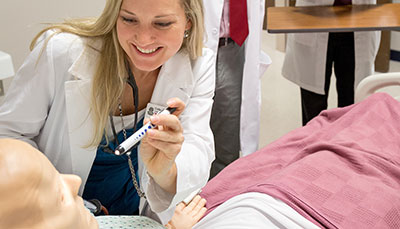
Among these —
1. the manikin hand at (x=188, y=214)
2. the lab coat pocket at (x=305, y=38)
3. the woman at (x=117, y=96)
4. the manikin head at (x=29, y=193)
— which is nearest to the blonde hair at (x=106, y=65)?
the woman at (x=117, y=96)

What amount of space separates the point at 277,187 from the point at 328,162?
289mm

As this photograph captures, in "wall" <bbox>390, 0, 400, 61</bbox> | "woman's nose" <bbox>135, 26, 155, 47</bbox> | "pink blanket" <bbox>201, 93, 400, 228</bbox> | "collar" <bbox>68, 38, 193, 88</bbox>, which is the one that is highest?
"woman's nose" <bbox>135, 26, 155, 47</bbox>

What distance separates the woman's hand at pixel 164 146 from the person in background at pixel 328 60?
2010 millimetres

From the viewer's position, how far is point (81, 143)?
64.0 inches

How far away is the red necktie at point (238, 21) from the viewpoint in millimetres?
2727

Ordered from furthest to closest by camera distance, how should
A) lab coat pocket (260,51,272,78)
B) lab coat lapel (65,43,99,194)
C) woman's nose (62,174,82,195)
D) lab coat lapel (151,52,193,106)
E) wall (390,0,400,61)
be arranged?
1. wall (390,0,400,61)
2. lab coat pocket (260,51,272,78)
3. lab coat lapel (151,52,193,106)
4. lab coat lapel (65,43,99,194)
5. woman's nose (62,174,82,195)

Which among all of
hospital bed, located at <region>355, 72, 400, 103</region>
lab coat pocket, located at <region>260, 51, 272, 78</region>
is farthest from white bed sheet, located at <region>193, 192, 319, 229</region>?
lab coat pocket, located at <region>260, 51, 272, 78</region>

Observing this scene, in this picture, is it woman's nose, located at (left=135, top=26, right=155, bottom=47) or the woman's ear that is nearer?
woman's nose, located at (left=135, top=26, right=155, bottom=47)

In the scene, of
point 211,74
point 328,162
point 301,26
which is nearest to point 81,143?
point 211,74

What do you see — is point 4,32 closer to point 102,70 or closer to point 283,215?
point 102,70

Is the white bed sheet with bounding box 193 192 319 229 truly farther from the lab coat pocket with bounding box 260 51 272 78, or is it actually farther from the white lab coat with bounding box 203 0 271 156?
the lab coat pocket with bounding box 260 51 272 78

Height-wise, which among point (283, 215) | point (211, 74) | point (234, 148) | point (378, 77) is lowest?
point (234, 148)

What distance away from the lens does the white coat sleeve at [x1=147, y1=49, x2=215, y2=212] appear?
1.53 meters

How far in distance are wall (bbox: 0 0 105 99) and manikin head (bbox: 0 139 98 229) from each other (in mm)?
1877
